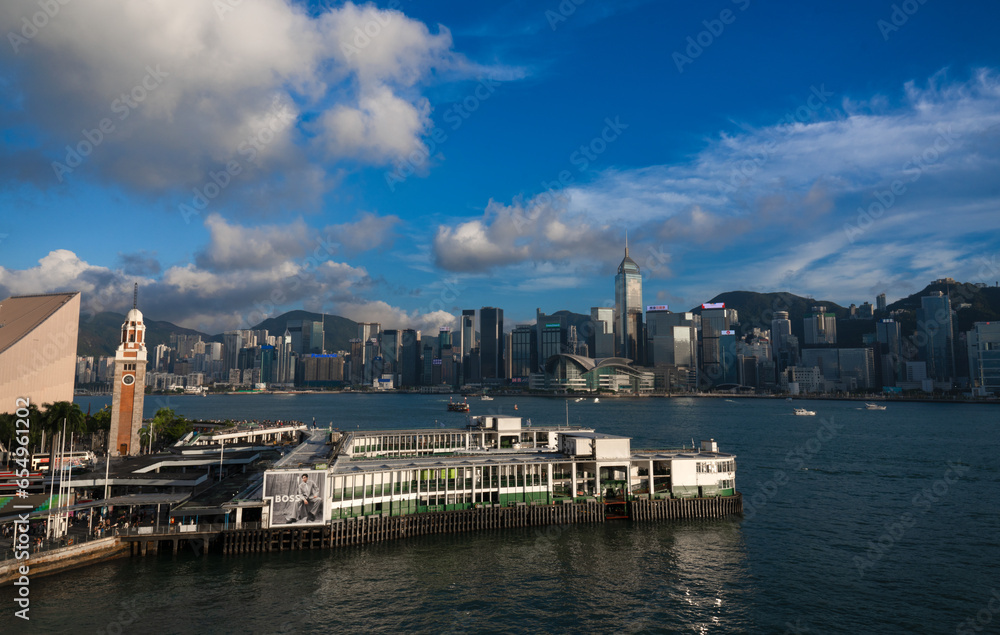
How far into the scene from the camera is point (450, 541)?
1732 inches

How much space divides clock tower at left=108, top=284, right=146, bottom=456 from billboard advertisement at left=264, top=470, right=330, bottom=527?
3896cm

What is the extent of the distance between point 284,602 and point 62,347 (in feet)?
257

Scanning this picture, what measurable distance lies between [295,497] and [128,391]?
4377 cm

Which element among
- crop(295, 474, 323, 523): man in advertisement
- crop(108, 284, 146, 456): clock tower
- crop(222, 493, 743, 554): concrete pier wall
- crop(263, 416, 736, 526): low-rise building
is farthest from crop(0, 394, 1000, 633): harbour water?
crop(108, 284, 146, 456): clock tower

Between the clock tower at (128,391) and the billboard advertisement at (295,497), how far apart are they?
3896 centimetres

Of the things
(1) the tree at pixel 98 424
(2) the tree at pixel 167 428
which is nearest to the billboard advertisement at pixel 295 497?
(2) the tree at pixel 167 428

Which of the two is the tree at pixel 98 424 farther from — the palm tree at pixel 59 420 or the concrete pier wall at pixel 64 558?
the concrete pier wall at pixel 64 558

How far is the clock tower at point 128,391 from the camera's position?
69.5 meters

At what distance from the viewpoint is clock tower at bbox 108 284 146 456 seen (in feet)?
228

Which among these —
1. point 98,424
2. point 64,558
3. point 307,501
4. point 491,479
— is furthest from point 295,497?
point 98,424

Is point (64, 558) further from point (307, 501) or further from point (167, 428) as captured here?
point (167, 428)

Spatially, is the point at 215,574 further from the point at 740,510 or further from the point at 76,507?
the point at 740,510

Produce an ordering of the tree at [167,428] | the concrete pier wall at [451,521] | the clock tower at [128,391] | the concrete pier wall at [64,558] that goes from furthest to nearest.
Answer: the tree at [167,428] < the clock tower at [128,391] < the concrete pier wall at [451,521] < the concrete pier wall at [64,558]

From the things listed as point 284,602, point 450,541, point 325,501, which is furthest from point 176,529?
point 450,541
